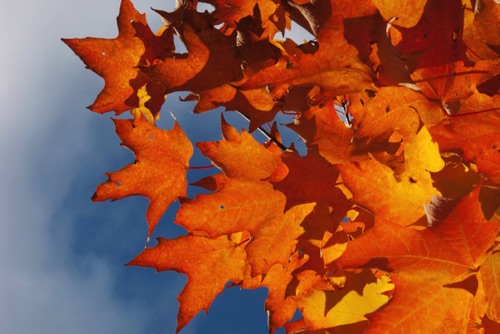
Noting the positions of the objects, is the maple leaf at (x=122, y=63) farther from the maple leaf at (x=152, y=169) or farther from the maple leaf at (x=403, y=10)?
the maple leaf at (x=403, y=10)

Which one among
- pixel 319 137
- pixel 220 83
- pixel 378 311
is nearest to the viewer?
pixel 378 311

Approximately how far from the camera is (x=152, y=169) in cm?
202

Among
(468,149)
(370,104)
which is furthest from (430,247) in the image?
(370,104)

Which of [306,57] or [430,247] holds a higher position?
[306,57]

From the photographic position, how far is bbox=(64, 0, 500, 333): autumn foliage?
1.25 metres

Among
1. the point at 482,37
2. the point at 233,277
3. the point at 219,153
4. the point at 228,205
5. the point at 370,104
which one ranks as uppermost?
the point at 482,37

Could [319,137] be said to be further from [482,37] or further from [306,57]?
[482,37]

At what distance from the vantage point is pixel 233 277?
6.13 feet

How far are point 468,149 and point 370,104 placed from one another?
0.28 meters

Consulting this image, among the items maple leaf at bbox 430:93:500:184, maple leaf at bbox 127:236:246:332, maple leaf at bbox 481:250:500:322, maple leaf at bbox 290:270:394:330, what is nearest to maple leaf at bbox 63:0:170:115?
maple leaf at bbox 127:236:246:332

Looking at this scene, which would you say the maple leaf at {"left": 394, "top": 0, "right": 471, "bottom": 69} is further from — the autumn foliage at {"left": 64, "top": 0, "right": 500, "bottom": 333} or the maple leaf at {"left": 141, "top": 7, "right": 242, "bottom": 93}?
the maple leaf at {"left": 141, "top": 7, "right": 242, "bottom": 93}

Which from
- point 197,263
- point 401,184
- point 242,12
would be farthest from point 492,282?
point 242,12

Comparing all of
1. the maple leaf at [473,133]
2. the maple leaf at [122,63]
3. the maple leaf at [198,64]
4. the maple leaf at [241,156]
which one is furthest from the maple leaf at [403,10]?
the maple leaf at [122,63]

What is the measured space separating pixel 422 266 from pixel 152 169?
1093 millimetres
